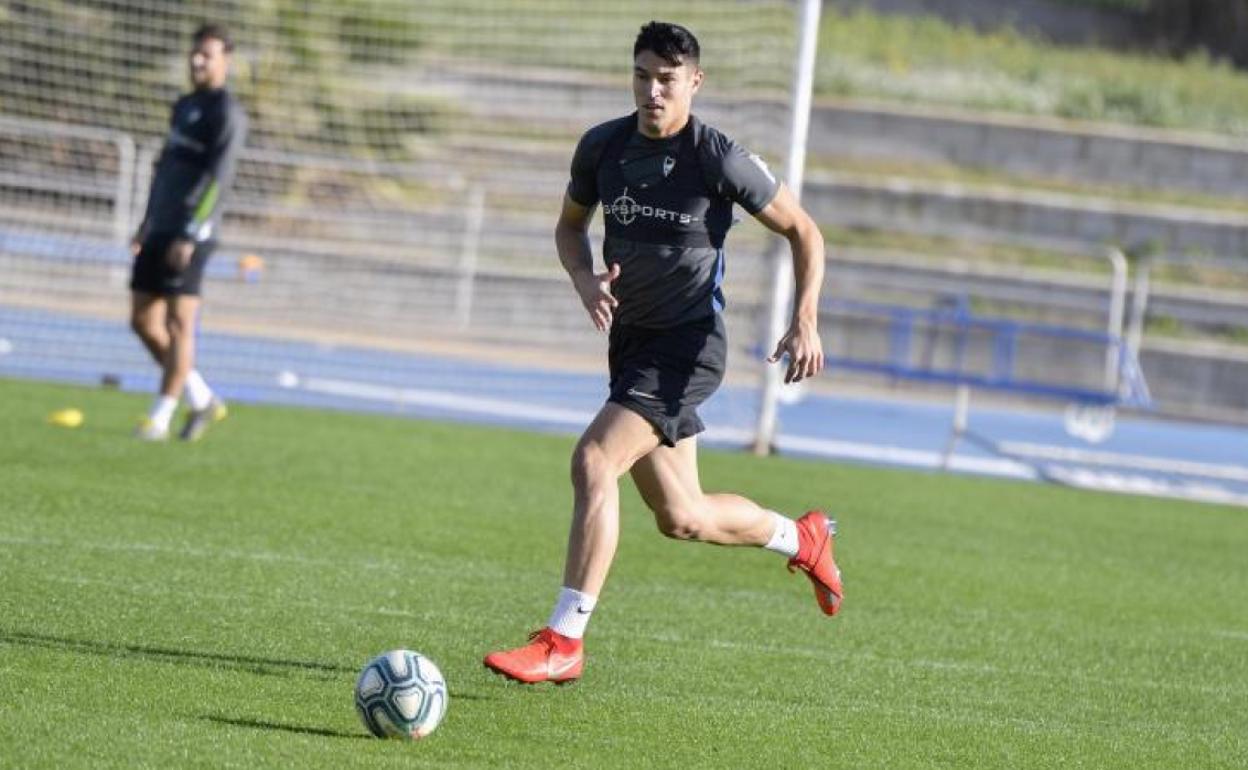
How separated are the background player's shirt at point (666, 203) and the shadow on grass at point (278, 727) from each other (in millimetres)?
1871

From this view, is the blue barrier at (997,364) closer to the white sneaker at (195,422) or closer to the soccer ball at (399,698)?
the white sneaker at (195,422)

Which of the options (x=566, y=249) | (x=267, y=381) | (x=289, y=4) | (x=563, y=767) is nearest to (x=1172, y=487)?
(x=267, y=381)

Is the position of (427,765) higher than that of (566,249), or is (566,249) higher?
(566,249)

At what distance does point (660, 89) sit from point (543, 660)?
→ 1780 millimetres

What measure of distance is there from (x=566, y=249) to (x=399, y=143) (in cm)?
1459

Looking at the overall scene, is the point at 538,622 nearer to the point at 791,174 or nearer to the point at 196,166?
the point at 196,166

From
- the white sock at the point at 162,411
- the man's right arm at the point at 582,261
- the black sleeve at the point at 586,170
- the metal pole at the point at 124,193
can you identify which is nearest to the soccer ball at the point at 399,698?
the man's right arm at the point at 582,261

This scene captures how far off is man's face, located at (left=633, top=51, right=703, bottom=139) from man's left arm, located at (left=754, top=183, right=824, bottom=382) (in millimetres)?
423

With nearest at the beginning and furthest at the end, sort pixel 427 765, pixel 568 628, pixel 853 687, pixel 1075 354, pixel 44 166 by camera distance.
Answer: pixel 427 765 < pixel 568 628 < pixel 853 687 < pixel 44 166 < pixel 1075 354

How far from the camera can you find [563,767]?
526 cm

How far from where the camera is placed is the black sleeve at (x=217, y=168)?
1159 centimetres

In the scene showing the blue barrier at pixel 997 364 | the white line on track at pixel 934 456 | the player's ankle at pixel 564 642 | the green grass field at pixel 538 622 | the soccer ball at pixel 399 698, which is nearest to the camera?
the soccer ball at pixel 399 698

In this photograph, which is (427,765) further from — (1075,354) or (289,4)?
(1075,354)

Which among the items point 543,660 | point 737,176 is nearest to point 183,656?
point 543,660
